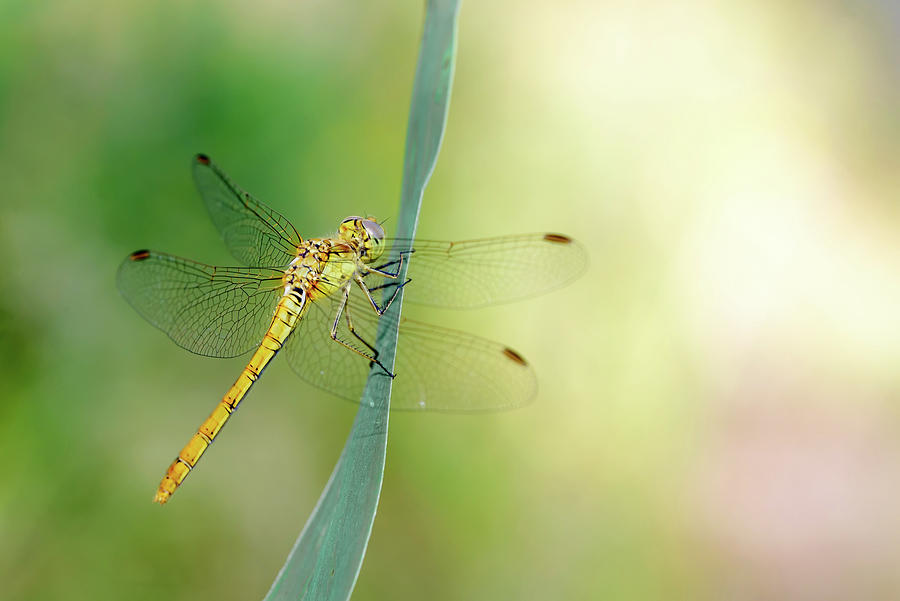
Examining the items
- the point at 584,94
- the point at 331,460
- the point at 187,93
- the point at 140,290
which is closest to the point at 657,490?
the point at 331,460

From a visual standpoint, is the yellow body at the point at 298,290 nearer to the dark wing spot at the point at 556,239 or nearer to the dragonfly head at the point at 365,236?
the dragonfly head at the point at 365,236

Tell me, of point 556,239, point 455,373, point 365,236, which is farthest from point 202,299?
point 556,239

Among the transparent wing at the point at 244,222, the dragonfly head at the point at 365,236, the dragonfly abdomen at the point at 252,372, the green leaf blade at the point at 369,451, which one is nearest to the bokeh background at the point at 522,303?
the transparent wing at the point at 244,222

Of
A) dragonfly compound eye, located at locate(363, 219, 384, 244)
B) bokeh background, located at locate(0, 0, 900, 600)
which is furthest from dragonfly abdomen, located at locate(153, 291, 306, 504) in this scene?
bokeh background, located at locate(0, 0, 900, 600)

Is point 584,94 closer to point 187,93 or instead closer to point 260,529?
point 187,93

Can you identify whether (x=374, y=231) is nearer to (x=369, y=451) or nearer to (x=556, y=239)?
(x=556, y=239)
